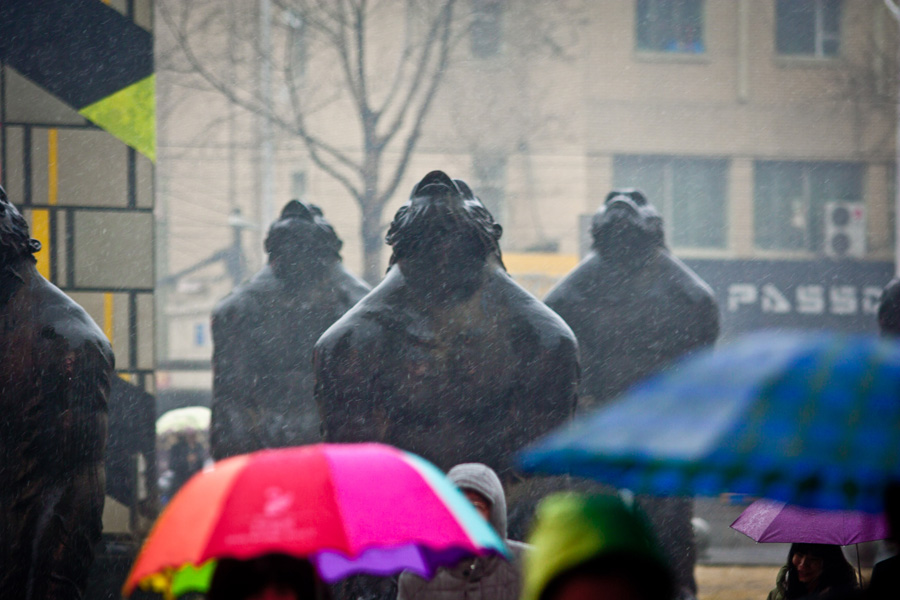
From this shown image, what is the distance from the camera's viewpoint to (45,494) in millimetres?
5148

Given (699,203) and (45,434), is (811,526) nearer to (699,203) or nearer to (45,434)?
(45,434)

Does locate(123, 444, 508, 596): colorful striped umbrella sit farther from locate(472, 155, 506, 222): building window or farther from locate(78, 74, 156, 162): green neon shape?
locate(472, 155, 506, 222): building window

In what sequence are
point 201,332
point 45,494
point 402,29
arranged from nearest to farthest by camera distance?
point 45,494 → point 402,29 → point 201,332

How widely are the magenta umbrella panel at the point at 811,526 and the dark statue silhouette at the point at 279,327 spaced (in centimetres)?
311

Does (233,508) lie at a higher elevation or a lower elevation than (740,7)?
lower

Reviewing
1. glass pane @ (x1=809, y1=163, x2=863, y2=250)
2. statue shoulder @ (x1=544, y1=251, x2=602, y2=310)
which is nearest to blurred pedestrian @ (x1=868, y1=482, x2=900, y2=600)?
statue shoulder @ (x1=544, y1=251, x2=602, y2=310)

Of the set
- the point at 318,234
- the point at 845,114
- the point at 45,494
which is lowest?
the point at 45,494

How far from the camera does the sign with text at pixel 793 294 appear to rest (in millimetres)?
18906

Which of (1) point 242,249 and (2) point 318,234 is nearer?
(2) point 318,234

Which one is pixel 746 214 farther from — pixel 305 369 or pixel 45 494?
pixel 45 494

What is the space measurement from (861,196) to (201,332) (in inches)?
412

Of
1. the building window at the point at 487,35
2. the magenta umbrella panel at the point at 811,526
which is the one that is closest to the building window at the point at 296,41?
the building window at the point at 487,35

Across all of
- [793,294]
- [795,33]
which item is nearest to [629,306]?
[793,294]

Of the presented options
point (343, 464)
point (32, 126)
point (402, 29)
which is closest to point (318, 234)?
point (32, 126)
